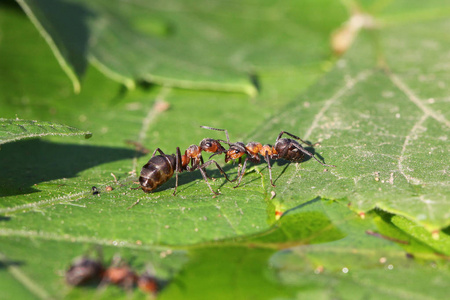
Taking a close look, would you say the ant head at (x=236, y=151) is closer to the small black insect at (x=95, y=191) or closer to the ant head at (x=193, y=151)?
the ant head at (x=193, y=151)

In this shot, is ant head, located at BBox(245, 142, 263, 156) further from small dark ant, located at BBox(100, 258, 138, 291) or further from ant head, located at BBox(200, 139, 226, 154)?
small dark ant, located at BBox(100, 258, 138, 291)

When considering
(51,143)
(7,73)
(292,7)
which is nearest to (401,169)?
(51,143)

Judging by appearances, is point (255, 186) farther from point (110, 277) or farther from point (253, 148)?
point (110, 277)

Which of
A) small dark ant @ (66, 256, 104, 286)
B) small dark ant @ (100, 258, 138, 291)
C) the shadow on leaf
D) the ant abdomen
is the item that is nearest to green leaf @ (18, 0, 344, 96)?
the shadow on leaf

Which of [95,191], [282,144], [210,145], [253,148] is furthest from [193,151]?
[95,191]

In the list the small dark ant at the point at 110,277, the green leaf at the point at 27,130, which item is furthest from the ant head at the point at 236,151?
the small dark ant at the point at 110,277

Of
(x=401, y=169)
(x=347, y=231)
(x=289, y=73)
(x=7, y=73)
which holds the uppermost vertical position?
(x=7, y=73)

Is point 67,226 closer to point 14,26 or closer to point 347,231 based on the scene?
point 347,231
